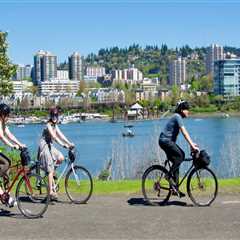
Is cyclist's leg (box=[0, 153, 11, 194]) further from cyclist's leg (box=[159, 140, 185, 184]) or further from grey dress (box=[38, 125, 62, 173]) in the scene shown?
cyclist's leg (box=[159, 140, 185, 184])

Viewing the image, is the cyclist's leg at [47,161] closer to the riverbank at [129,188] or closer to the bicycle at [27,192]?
the bicycle at [27,192]

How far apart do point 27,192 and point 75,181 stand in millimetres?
1580

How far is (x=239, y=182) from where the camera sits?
1301cm

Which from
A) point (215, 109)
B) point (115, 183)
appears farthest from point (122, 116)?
point (115, 183)

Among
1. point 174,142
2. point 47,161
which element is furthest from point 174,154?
point 47,161

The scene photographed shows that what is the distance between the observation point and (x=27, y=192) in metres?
10.5

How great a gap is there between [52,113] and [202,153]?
9.07 ft

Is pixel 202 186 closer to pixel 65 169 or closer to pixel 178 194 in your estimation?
pixel 178 194

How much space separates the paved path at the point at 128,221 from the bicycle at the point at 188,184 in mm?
188

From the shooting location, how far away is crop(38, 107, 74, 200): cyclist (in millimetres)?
11617

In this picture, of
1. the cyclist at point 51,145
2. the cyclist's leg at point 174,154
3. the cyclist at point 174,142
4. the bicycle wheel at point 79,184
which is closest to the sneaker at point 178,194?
the cyclist at point 174,142

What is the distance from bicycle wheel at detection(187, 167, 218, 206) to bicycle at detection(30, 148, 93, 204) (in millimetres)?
1805

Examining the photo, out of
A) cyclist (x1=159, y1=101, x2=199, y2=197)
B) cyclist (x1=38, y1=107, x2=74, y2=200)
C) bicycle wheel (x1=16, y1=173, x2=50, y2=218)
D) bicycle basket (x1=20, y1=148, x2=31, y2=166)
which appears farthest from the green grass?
bicycle basket (x1=20, y1=148, x2=31, y2=166)

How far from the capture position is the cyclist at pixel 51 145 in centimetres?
1162
